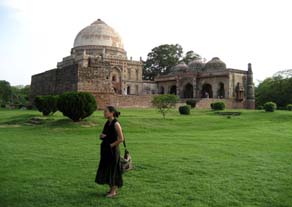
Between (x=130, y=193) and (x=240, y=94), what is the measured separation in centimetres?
3376

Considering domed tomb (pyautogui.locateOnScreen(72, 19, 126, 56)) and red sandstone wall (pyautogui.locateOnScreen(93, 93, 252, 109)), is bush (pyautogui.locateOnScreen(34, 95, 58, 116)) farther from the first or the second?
domed tomb (pyautogui.locateOnScreen(72, 19, 126, 56))

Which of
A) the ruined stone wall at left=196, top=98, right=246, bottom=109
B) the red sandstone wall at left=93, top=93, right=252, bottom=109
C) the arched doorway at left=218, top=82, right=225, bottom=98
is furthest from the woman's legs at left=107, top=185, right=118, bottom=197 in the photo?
the arched doorway at left=218, top=82, right=225, bottom=98

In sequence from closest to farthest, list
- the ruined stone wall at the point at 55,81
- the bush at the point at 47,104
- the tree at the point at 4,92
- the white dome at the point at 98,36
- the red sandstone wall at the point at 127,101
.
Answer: the bush at the point at 47,104 → the red sandstone wall at the point at 127,101 → the ruined stone wall at the point at 55,81 → the white dome at the point at 98,36 → the tree at the point at 4,92

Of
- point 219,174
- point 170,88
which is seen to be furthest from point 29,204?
point 170,88

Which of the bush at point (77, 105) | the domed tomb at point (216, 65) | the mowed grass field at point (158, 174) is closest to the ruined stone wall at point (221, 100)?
the domed tomb at point (216, 65)

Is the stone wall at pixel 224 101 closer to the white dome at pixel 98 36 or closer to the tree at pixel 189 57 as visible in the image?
the white dome at pixel 98 36

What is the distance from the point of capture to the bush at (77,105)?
1373 cm

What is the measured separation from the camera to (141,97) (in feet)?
88.5

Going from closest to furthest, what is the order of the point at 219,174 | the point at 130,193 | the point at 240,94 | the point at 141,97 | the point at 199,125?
1. the point at 130,193
2. the point at 219,174
3. the point at 199,125
4. the point at 141,97
5. the point at 240,94

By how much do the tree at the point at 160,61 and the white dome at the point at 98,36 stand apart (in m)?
12.9

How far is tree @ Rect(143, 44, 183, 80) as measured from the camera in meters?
55.8

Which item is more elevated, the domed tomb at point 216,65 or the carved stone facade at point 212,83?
the domed tomb at point 216,65

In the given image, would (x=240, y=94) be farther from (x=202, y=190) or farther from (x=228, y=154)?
(x=202, y=190)

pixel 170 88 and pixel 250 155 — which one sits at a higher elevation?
pixel 170 88
